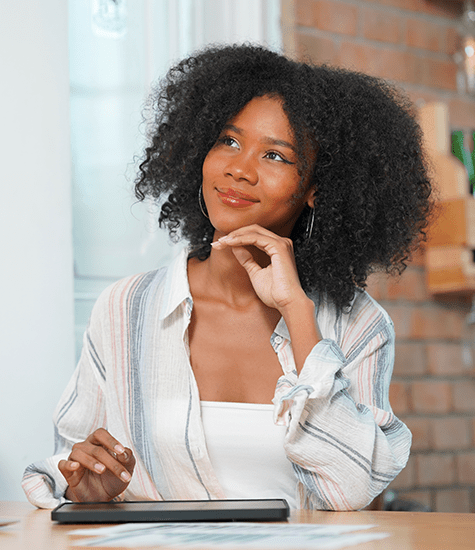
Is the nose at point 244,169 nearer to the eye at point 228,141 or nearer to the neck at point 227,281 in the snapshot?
the eye at point 228,141

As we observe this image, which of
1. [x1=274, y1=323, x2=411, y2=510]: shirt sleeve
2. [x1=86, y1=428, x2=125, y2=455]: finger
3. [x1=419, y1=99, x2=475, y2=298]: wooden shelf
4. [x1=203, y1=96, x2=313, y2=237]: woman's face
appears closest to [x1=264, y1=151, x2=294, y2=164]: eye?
[x1=203, y1=96, x2=313, y2=237]: woman's face

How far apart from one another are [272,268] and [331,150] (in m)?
0.26

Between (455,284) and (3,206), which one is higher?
(3,206)

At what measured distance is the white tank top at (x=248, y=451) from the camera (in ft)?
4.01

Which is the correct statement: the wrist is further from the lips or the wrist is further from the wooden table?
the wooden table

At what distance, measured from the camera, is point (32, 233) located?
1526mm

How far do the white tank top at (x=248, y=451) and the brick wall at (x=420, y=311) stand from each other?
80cm

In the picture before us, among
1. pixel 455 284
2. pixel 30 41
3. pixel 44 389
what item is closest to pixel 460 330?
pixel 455 284

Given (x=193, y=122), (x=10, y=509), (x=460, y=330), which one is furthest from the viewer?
(x=460, y=330)

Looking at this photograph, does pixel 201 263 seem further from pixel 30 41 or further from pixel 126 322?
pixel 30 41

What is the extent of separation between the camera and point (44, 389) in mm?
1532

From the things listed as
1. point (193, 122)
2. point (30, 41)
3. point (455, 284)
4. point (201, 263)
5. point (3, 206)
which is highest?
point (30, 41)

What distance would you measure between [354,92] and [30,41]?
0.70 m

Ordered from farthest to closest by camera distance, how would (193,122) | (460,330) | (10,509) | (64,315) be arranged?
(460,330) → (64,315) → (193,122) → (10,509)
